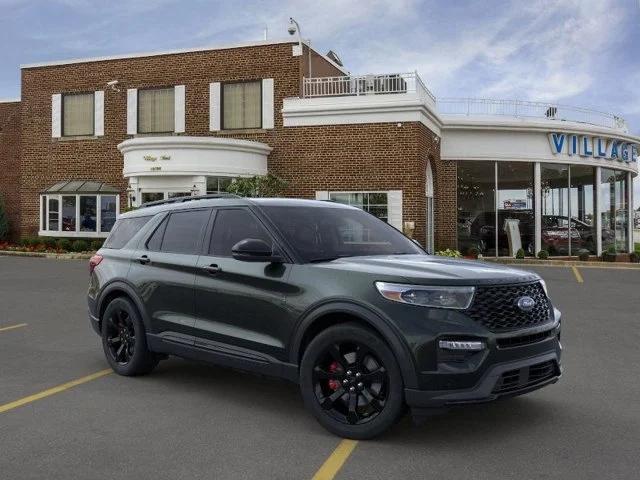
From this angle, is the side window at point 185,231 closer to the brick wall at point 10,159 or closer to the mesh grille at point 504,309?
the mesh grille at point 504,309

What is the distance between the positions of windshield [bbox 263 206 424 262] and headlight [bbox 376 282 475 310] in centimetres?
92

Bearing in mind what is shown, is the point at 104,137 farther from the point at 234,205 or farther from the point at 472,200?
the point at 234,205

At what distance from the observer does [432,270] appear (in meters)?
4.55

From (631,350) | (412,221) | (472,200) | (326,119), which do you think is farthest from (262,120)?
(631,350)

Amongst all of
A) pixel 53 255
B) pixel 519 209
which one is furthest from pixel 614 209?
pixel 53 255

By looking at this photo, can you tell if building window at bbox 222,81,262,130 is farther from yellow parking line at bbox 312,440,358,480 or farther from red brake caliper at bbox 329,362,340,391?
yellow parking line at bbox 312,440,358,480

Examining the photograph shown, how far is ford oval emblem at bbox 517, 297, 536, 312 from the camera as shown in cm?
451

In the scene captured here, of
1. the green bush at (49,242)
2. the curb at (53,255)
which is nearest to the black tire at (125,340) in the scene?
the curb at (53,255)

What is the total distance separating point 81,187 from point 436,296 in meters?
23.6

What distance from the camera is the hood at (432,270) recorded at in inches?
171

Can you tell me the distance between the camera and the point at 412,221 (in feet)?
70.2

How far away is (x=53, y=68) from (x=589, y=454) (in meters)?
27.2

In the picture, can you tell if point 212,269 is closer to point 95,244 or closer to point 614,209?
point 95,244

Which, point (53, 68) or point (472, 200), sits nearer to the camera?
point (472, 200)
